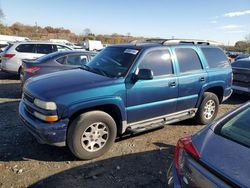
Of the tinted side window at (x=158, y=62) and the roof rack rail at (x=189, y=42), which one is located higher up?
the roof rack rail at (x=189, y=42)

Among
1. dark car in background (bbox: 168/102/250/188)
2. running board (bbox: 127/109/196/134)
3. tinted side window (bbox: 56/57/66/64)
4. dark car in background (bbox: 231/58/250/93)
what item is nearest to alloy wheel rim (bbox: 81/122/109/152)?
running board (bbox: 127/109/196/134)

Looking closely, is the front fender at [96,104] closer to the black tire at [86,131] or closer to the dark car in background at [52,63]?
the black tire at [86,131]

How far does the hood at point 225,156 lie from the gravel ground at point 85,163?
1662 mm

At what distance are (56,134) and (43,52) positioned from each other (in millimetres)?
8759

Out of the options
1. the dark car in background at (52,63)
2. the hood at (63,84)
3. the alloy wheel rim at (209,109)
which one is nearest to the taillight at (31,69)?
the dark car in background at (52,63)

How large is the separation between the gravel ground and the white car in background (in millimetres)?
5955

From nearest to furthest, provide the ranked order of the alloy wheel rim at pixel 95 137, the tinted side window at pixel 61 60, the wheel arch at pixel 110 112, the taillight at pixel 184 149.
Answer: the taillight at pixel 184 149
the wheel arch at pixel 110 112
the alloy wheel rim at pixel 95 137
the tinted side window at pixel 61 60

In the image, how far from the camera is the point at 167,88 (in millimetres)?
5062

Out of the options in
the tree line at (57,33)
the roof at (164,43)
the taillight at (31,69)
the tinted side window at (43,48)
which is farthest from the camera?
the tree line at (57,33)

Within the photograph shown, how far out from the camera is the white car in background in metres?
11.0

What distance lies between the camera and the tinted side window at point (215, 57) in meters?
6.08

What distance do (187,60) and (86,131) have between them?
8.76 ft

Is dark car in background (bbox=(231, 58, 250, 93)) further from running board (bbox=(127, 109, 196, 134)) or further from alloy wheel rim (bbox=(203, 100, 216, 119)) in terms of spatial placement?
running board (bbox=(127, 109, 196, 134))

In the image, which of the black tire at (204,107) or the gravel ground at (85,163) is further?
the black tire at (204,107)
